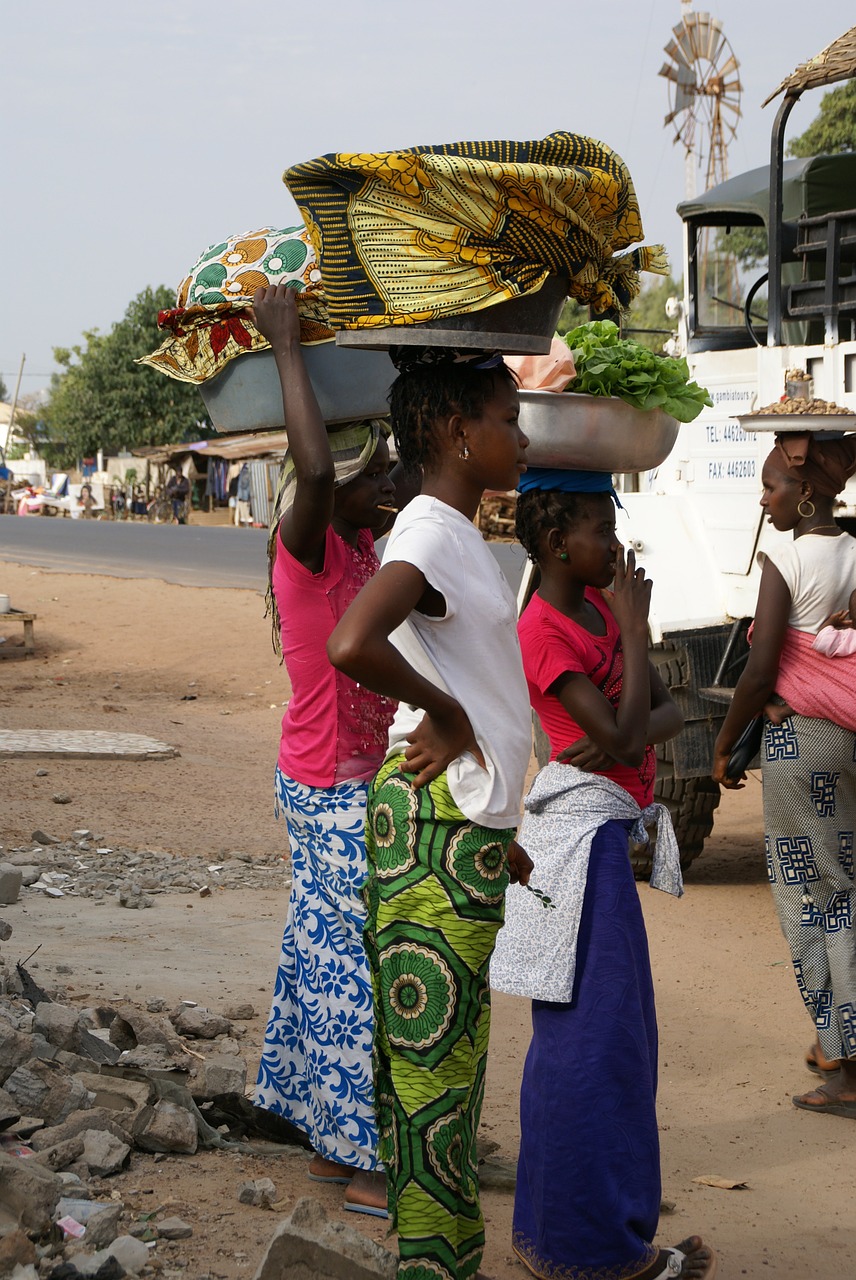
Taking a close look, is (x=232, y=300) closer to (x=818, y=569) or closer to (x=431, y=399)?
(x=431, y=399)

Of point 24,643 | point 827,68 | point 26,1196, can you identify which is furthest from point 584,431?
point 24,643

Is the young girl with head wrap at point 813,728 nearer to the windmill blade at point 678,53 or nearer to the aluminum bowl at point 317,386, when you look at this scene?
the aluminum bowl at point 317,386

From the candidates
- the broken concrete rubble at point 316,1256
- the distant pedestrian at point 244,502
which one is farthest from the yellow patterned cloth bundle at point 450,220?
the distant pedestrian at point 244,502

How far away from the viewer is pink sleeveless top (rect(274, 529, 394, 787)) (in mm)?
3184

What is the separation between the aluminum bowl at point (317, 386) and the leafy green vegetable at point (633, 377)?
1.45 feet

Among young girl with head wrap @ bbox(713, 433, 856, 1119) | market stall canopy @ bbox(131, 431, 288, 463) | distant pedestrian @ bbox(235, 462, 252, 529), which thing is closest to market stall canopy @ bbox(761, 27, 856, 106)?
young girl with head wrap @ bbox(713, 433, 856, 1119)

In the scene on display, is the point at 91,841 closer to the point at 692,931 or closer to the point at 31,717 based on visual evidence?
the point at 692,931

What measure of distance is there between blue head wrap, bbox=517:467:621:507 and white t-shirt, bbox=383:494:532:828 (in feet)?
1.96

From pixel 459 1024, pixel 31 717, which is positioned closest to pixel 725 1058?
pixel 459 1024

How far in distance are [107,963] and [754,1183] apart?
7.66 feet

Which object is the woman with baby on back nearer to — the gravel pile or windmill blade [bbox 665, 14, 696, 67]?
the gravel pile

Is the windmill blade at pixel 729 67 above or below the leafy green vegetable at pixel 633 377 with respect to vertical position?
above

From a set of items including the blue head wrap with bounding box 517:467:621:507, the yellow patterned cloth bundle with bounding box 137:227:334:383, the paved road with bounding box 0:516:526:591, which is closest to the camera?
the yellow patterned cloth bundle with bounding box 137:227:334:383

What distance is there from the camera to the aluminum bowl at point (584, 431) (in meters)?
3.02
